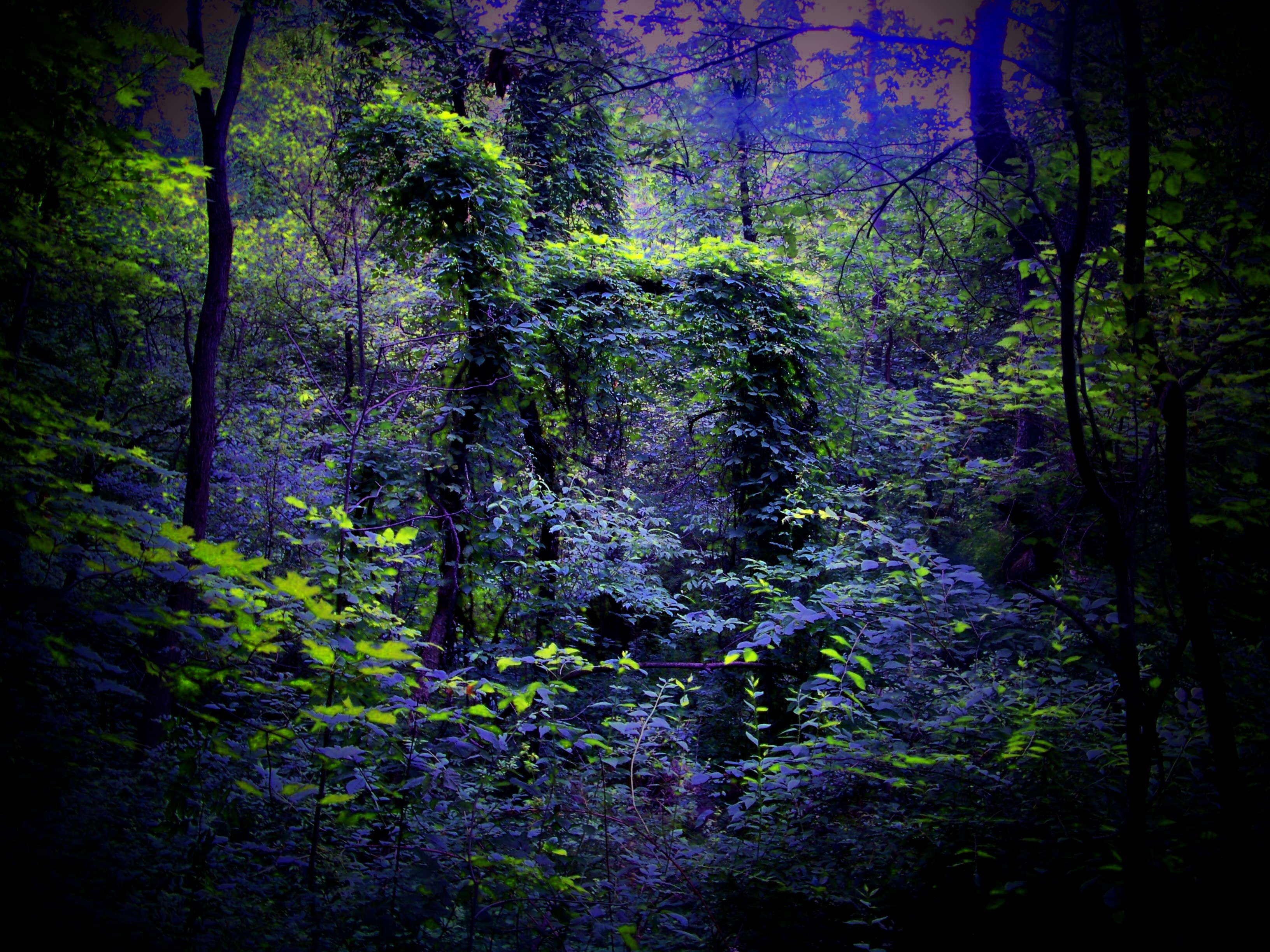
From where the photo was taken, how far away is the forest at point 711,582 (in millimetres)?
1705

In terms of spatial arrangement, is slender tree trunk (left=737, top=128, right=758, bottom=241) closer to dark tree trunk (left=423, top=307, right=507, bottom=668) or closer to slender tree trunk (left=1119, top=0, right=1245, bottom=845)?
slender tree trunk (left=1119, top=0, right=1245, bottom=845)

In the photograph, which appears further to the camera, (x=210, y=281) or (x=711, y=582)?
(x=711, y=582)

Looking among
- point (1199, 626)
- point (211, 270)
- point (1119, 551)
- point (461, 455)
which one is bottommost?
point (1199, 626)

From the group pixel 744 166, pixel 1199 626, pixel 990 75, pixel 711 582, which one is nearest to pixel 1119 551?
pixel 1199 626

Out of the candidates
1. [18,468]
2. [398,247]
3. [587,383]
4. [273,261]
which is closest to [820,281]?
[587,383]

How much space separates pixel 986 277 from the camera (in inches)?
269

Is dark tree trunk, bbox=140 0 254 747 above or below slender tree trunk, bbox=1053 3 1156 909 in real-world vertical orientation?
above

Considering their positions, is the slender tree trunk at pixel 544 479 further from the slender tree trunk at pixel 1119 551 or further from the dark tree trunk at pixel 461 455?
the slender tree trunk at pixel 1119 551

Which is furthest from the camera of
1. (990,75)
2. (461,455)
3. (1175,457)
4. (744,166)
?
(461,455)

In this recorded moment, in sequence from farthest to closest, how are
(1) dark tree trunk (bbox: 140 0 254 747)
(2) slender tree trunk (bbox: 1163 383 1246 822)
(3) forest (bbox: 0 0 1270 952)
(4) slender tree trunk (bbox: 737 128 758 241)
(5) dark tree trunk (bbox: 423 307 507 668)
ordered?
(5) dark tree trunk (bbox: 423 307 507 668) → (1) dark tree trunk (bbox: 140 0 254 747) → (4) slender tree trunk (bbox: 737 128 758 241) → (3) forest (bbox: 0 0 1270 952) → (2) slender tree trunk (bbox: 1163 383 1246 822)

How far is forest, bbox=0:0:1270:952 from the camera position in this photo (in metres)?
1.71

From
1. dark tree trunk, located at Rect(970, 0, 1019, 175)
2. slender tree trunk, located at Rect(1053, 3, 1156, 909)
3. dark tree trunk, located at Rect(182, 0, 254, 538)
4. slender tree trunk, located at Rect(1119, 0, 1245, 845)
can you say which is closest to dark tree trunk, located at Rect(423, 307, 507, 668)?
dark tree trunk, located at Rect(182, 0, 254, 538)

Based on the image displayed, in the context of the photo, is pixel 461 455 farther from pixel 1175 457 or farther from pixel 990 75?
pixel 1175 457

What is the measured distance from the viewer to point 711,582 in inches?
228
